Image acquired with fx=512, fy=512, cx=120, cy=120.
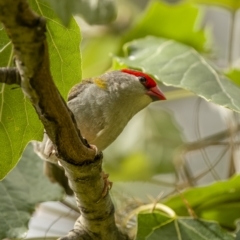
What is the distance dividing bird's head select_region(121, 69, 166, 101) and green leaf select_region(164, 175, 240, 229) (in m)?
0.20

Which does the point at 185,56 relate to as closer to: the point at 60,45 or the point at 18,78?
the point at 60,45

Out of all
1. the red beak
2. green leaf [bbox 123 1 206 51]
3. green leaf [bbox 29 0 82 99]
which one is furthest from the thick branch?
green leaf [bbox 123 1 206 51]

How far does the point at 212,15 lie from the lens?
2.78 metres

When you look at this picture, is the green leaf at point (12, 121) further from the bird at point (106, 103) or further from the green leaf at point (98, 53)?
the green leaf at point (98, 53)

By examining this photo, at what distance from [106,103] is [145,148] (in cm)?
86

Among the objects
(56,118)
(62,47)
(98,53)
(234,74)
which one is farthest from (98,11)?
(98,53)

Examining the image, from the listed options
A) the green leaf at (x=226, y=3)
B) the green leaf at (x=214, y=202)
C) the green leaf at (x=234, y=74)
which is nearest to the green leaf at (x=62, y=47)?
the green leaf at (x=214, y=202)

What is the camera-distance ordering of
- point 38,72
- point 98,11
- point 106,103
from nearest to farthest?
point 38,72 → point 98,11 → point 106,103

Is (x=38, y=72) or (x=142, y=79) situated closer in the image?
(x=38, y=72)

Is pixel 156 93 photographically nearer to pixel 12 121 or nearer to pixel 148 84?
pixel 148 84

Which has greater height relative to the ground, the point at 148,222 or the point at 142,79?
the point at 142,79

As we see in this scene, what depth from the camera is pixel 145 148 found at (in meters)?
1.83

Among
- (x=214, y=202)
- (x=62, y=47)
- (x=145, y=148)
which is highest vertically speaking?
(x=62, y=47)

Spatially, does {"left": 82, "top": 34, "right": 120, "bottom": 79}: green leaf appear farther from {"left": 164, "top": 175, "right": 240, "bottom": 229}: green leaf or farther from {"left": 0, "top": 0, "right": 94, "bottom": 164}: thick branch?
{"left": 0, "top": 0, "right": 94, "bottom": 164}: thick branch
